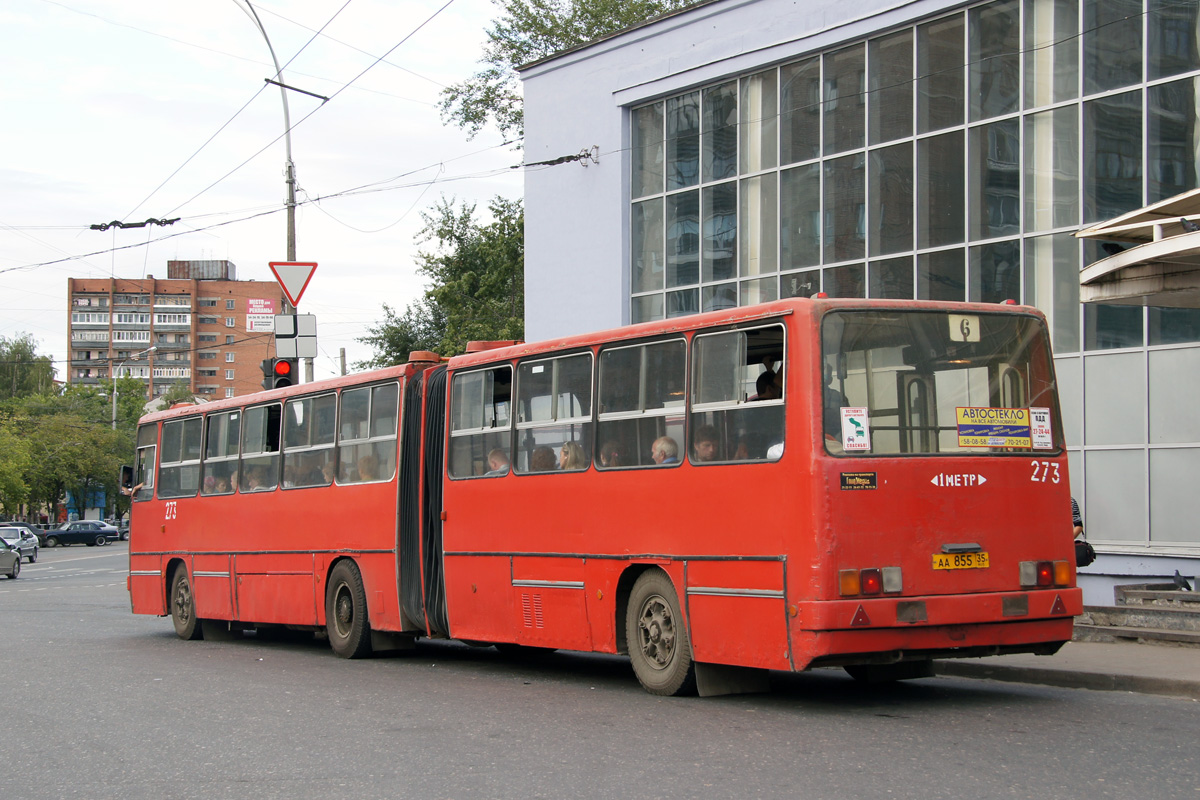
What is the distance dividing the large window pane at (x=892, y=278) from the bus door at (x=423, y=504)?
767 centimetres

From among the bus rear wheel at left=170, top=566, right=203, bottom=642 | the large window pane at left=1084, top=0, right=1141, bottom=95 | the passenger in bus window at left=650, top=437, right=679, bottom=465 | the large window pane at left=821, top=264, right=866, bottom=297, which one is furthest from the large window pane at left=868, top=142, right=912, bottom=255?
the bus rear wheel at left=170, top=566, right=203, bottom=642

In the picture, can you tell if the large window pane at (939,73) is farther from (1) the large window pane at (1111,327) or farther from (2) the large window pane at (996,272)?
(1) the large window pane at (1111,327)

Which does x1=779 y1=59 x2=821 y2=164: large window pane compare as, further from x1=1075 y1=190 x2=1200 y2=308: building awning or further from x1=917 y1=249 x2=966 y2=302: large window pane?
x1=1075 y1=190 x2=1200 y2=308: building awning

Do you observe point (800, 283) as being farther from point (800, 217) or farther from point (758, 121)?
point (758, 121)

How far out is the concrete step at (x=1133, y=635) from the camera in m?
12.4

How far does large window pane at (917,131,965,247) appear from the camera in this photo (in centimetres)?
1811

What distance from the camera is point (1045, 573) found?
9492mm

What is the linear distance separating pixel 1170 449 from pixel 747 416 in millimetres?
8091

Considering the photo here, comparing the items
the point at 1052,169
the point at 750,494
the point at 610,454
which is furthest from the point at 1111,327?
the point at 750,494

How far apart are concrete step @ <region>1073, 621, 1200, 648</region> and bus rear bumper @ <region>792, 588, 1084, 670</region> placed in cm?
340

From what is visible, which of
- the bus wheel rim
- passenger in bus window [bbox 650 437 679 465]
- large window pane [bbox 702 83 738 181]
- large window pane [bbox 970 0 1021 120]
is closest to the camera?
passenger in bus window [bbox 650 437 679 465]

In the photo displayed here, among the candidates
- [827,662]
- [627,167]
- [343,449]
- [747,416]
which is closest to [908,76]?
[627,167]

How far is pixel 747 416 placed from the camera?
9516 mm

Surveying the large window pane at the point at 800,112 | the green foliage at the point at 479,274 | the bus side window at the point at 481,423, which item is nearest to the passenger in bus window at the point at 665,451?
the bus side window at the point at 481,423
